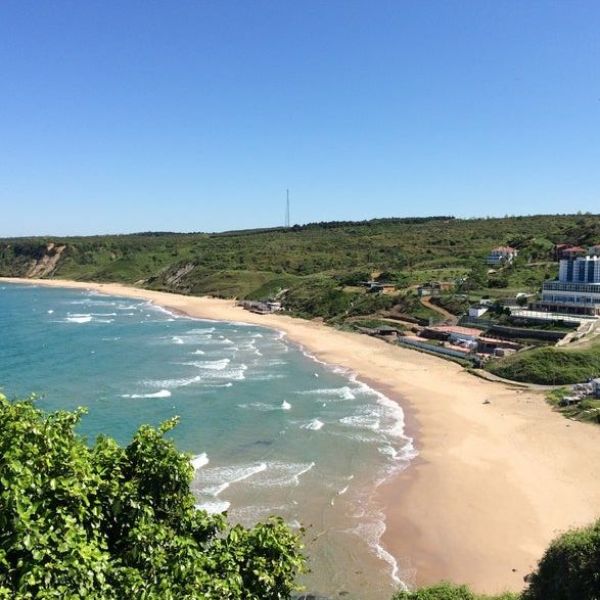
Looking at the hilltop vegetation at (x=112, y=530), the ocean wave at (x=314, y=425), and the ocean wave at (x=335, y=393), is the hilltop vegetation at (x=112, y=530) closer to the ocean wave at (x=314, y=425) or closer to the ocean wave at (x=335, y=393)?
the ocean wave at (x=314, y=425)

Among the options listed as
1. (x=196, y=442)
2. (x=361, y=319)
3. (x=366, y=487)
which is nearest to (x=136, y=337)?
(x=361, y=319)

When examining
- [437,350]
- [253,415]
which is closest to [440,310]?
[437,350]

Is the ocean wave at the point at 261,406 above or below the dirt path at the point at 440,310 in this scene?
below

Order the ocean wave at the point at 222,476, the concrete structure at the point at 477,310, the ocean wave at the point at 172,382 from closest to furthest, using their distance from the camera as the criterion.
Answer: the ocean wave at the point at 222,476
the ocean wave at the point at 172,382
the concrete structure at the point at 477,310

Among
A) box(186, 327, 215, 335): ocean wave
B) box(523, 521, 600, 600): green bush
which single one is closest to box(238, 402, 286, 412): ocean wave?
box(523, 521, 600, 600): green bush

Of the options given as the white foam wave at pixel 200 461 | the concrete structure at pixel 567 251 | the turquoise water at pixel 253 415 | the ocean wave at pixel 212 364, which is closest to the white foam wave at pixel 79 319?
the turquoise water at pixel 253 415

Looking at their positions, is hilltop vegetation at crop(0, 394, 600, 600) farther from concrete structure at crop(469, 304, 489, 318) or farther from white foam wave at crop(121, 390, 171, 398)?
concrete structure at crop(469, 304, 489, 318)

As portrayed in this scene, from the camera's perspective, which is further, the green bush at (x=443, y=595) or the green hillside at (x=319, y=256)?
the green hillside at (x=319, y=256)
